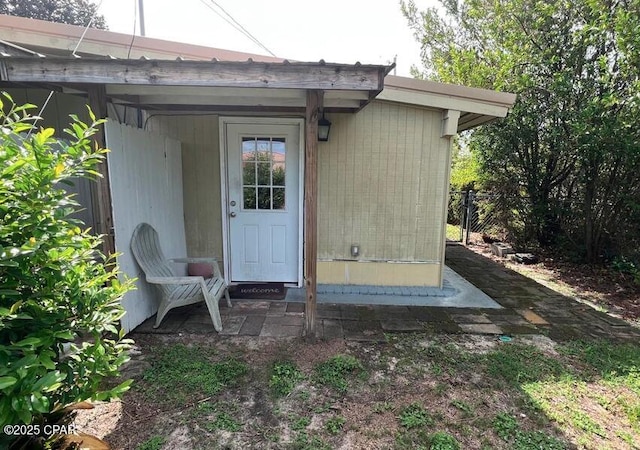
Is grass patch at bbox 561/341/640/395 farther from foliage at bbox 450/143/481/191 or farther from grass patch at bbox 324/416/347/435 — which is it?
foliage at bbox 450/143/481/191

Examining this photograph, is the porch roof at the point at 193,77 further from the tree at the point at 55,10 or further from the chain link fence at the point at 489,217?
the tree at the point at 55,10

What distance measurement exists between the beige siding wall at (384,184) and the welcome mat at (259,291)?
2.33 feet

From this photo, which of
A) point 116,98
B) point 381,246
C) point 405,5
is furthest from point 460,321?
point 405,5

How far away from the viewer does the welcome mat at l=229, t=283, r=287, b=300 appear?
4.03m

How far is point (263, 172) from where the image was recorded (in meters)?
4.25

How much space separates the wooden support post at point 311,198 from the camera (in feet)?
8.93

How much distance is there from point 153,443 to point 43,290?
108 centimetres

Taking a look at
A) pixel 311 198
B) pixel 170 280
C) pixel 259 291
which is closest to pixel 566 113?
pixel 311 198

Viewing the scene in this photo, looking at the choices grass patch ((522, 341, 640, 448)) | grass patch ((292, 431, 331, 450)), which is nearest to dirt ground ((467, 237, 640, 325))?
grass patch ((522, 341, 640, 448))

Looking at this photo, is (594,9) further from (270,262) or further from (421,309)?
(270,262)

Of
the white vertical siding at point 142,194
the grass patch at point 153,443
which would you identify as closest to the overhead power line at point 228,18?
the white vertical siding at point 142,194

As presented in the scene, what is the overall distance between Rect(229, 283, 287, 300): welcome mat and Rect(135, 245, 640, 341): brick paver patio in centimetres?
15

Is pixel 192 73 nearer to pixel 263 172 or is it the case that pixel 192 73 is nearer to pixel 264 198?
pixel 263 172

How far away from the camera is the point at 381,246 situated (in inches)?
173
